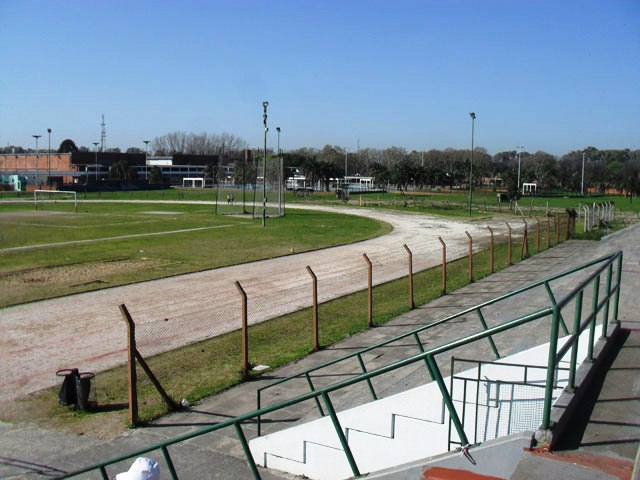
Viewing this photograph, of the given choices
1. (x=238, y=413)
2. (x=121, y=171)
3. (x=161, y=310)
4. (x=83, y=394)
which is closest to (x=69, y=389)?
(x=83, y=394)

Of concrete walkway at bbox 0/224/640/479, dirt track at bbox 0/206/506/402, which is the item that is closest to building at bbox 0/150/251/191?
dirt track at bbox 0/206/506/402

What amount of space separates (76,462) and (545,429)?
6.60m

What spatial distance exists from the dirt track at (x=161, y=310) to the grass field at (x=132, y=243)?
1686 mm

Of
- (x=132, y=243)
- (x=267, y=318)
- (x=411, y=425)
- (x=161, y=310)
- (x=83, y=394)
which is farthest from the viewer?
(x=132, y=243)

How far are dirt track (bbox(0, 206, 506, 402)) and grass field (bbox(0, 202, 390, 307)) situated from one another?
1.69m

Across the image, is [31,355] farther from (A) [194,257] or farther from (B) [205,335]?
(A) [194,257]

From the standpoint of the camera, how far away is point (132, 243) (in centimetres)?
3388

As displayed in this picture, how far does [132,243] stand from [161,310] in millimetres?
17171

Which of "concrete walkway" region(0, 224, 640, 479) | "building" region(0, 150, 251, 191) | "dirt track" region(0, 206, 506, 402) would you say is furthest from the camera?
"building" region(0, 150, 251, 191)

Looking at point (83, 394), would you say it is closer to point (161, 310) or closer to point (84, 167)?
point (161, 310)

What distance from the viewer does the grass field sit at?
23078 millimetres

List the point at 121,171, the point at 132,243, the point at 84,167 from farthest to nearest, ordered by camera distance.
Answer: the point at 121,171 < the point at 84,167 < the point at 132,243

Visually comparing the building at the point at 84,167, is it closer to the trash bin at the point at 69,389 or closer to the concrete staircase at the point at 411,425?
the trash bin at the point at 69,389

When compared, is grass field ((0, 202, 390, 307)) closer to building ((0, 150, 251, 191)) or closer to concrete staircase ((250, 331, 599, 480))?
concrete staircase ((250, 331, 599, 480))
